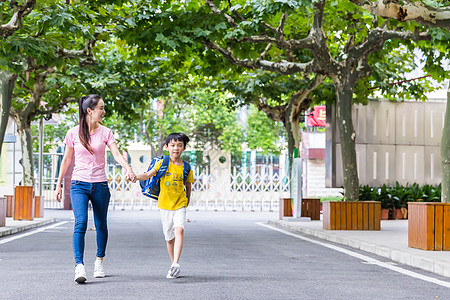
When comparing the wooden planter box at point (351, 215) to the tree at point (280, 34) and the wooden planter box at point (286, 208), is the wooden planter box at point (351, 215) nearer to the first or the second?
the tree at point (280, 34)

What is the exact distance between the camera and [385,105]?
78.7 ft

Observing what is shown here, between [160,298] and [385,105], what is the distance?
60.0ft

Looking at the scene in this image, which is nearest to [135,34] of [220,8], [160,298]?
[220,8]

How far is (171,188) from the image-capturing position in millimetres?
8328

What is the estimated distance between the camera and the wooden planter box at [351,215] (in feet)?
55.6

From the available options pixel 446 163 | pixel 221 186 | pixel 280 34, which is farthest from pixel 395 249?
pixel 221 186

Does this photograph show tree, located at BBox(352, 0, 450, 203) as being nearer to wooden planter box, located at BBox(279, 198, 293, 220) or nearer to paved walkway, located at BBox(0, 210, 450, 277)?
paved walkway, located at BBox(0, 210, 450, 277)

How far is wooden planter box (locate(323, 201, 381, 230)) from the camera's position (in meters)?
17.0

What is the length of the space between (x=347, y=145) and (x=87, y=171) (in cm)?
1095

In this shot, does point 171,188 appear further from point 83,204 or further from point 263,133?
point 263,133

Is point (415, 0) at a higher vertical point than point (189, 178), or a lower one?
higher

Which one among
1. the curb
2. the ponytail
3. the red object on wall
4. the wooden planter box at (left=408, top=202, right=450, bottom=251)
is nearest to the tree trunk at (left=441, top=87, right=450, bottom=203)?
the wooden planter box at (left=408, top=202, right=450, bottom=251)

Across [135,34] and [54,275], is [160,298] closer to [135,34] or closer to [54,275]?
[54,275]

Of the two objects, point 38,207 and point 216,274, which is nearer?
point 216,274
